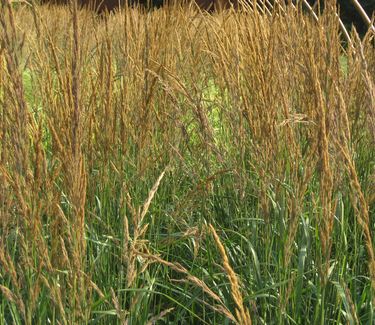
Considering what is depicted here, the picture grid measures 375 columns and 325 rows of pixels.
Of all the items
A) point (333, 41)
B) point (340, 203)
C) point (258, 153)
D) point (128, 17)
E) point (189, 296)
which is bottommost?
point (189, 296)

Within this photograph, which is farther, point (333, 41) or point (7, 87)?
point (333, 41)

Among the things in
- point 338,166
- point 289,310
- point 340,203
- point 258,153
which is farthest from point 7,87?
point 340,203

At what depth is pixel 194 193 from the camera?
1.85 meters

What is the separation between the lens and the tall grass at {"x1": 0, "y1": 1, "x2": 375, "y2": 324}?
1434 millimetres

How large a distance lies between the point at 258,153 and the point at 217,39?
46 cm

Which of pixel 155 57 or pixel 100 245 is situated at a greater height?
pixel 155 57

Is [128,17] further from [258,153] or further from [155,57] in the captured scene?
[258,153]

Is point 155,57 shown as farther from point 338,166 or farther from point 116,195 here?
point 338,166

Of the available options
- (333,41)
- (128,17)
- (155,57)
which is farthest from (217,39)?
(333,41)

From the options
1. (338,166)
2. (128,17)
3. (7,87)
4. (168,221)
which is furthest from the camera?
(128,17)

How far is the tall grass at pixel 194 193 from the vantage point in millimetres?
1434

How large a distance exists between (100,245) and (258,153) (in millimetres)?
532

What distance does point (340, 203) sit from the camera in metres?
2.13

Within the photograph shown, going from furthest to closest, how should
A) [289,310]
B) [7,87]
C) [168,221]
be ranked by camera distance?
[168,221] < [289,310] < [7,87]
